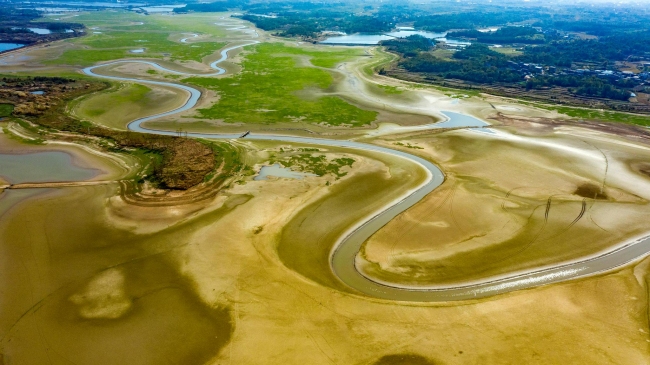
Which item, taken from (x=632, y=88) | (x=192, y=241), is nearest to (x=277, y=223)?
(x=192, y=241)

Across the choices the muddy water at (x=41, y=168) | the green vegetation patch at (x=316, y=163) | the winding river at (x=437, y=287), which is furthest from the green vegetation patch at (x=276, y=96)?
the winding river at (x=437, y=287)

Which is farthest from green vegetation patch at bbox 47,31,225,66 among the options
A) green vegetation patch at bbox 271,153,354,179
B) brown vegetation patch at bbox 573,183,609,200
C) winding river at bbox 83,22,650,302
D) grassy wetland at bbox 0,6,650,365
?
brown vegetation patch at bbox 573,183,609,200

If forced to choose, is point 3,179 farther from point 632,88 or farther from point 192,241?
point 632,88

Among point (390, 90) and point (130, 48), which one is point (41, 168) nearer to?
point (390, 90)

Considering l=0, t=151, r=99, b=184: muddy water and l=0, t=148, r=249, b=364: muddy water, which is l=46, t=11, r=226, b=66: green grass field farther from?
l=0, t=148, r=249, b=364: muddy water

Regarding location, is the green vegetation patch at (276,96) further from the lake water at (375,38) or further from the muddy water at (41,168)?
the lake water at (375,38)

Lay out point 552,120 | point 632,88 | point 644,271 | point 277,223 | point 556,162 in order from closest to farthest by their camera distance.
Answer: point 644,271 < point 277,223 < point 556,162 < point 552,120 < point 632,88

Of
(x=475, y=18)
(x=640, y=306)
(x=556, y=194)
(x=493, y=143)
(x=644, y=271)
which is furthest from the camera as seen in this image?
(x=475, y=18)
